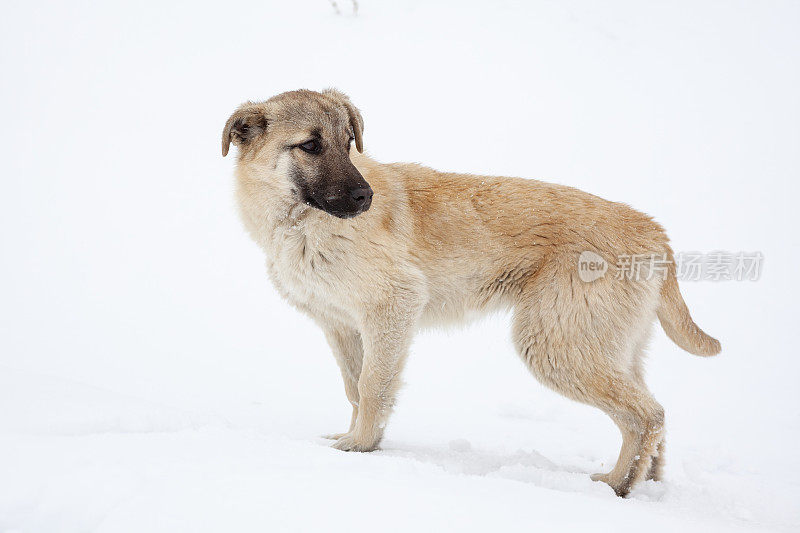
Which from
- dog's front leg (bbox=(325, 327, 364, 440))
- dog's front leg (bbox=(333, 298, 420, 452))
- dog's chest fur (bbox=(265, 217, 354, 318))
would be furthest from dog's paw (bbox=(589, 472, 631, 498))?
dog's chest fur (bbox=(265, 217, 354, 318))

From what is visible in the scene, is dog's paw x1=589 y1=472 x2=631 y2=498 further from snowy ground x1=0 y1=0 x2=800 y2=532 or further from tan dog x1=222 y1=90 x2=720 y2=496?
snowy ground x1=0 y1=0 x2=800 y2=532

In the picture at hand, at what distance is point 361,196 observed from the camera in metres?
3.47

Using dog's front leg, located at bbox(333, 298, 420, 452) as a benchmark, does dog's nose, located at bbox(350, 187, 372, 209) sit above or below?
above

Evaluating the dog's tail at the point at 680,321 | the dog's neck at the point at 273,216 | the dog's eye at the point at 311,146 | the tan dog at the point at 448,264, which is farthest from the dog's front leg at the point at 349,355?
the dog's tail at the point at 680,321

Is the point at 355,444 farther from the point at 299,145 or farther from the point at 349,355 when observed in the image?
the point at 299,145

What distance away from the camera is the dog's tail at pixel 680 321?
379cm

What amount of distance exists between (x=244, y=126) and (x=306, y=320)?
3.98 m

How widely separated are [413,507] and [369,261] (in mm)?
1967

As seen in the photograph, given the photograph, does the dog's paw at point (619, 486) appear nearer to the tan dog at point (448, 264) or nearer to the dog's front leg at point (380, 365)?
the tan dog at point (448, 264)

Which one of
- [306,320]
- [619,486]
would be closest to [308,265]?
[619,486]

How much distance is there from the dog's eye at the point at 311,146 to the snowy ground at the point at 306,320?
2.53 ft

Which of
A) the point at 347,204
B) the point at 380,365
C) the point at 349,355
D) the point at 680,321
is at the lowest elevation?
the point at 349,355

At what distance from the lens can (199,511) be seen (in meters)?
1.84

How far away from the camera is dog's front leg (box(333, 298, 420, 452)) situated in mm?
3760
